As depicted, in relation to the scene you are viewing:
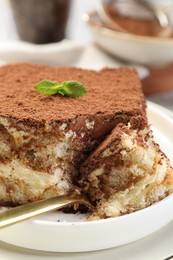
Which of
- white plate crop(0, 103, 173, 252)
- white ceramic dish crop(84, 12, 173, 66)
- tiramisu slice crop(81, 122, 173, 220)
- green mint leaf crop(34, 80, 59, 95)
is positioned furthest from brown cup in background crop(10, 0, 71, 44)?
white plate crop(0, 103, 173, 252)

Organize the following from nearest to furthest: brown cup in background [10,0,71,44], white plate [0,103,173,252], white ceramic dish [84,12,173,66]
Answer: white plate [0,103,173,252], white ceramic dish [84,12,173,66], brown cup in background [10,0,71,44]

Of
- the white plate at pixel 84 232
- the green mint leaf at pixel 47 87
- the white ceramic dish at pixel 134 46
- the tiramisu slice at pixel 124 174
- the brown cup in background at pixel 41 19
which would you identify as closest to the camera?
the white plate at pixel 84 232

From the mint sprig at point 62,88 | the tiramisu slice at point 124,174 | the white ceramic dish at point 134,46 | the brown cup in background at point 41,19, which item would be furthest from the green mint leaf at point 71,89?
the brown cup in background at point 41,19

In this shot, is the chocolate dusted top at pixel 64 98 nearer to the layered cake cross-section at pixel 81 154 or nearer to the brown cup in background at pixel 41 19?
the layered cake cross-section at pixel 81 154

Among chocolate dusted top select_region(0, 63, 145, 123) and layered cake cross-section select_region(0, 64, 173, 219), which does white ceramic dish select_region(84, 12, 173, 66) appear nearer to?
chocolate dusted top select_region(0, 63, 145, 123)

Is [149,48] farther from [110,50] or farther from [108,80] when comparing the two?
[108,80]

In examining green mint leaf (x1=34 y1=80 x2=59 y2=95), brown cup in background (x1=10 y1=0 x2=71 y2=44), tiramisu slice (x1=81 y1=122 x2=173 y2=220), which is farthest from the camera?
brown cup in background (x1=10 y1=0 x2=71 y2=44)
